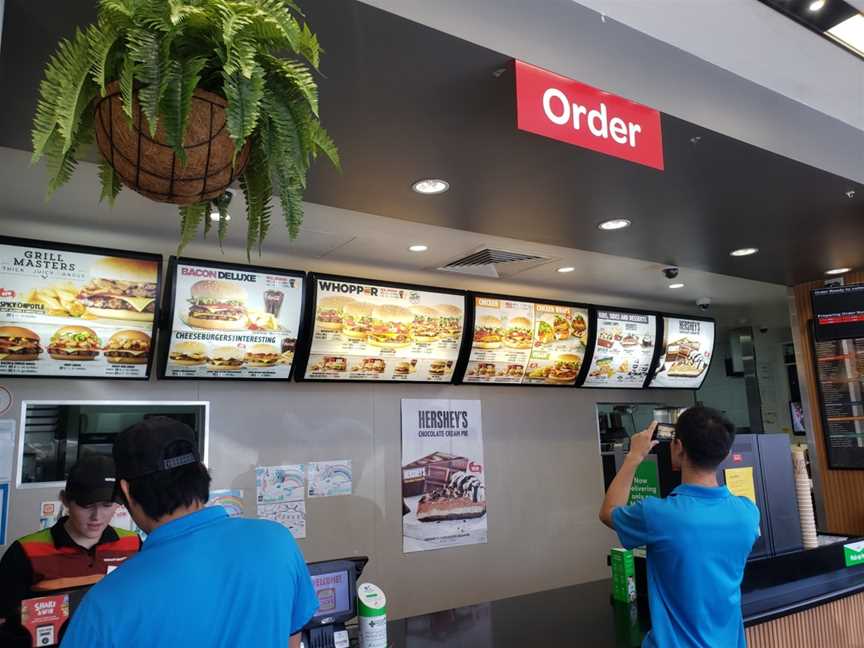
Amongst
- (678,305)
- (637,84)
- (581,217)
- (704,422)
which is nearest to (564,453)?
(678,305)

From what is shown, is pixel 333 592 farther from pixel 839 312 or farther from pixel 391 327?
pixel 839 312

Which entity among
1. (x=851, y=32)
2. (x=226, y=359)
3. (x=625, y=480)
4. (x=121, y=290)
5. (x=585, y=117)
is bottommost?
(x=625, y=480)

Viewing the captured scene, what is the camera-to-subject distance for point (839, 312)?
13.3ft

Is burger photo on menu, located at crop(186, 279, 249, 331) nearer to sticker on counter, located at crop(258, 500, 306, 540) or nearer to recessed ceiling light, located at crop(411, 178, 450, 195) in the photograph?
sticker on counter, located at crop(258, 500, 306, 540)

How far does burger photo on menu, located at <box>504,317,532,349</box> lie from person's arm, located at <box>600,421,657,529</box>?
2197mm

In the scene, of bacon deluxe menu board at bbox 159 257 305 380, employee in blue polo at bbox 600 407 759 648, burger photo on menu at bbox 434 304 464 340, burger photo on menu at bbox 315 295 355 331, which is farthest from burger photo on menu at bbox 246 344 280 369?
employee in blue polo at bbox 600 407 759 648

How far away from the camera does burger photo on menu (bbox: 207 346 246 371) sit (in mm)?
3562

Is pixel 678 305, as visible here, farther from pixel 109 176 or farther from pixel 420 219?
pixel 109 176

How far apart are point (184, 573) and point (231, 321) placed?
2.40m

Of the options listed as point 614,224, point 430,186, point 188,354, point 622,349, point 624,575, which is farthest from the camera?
point 622,349

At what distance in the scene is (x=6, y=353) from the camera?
3066 mm

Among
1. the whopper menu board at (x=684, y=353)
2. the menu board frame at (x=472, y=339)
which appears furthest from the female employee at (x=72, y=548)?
the whopper menu board at (x=684, y=353)

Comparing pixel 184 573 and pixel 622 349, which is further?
pixel 622 349

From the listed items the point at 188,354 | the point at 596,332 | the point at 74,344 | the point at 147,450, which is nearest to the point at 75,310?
the point at 74,344
